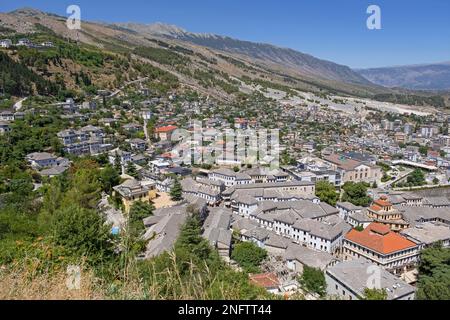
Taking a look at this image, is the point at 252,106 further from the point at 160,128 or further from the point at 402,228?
the point at 402,228

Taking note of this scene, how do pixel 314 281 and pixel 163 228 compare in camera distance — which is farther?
pixel 163 228

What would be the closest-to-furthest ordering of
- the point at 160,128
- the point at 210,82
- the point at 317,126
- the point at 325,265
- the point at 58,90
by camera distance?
the point at 325,265, the point at 160,128, the point at 58,90, the point at 317,126, the point at 210,82

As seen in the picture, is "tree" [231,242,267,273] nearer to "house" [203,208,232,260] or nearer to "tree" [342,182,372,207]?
"house" [203,208,232,260]

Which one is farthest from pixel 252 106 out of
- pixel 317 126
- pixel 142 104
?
pixel 142 104

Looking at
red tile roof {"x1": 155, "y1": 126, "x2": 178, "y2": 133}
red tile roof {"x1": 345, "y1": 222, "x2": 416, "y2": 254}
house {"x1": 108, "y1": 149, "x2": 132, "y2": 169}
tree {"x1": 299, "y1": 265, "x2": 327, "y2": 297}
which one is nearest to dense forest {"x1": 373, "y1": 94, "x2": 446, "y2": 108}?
red tile roof {"x1": 155, "y1": 126, "x2": 178, "y2": 133}

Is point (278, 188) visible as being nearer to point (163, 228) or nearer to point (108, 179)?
point (163, 228)

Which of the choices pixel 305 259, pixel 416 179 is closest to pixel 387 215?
pixel 305 259

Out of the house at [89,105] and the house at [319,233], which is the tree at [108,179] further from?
the house at [89,105]
